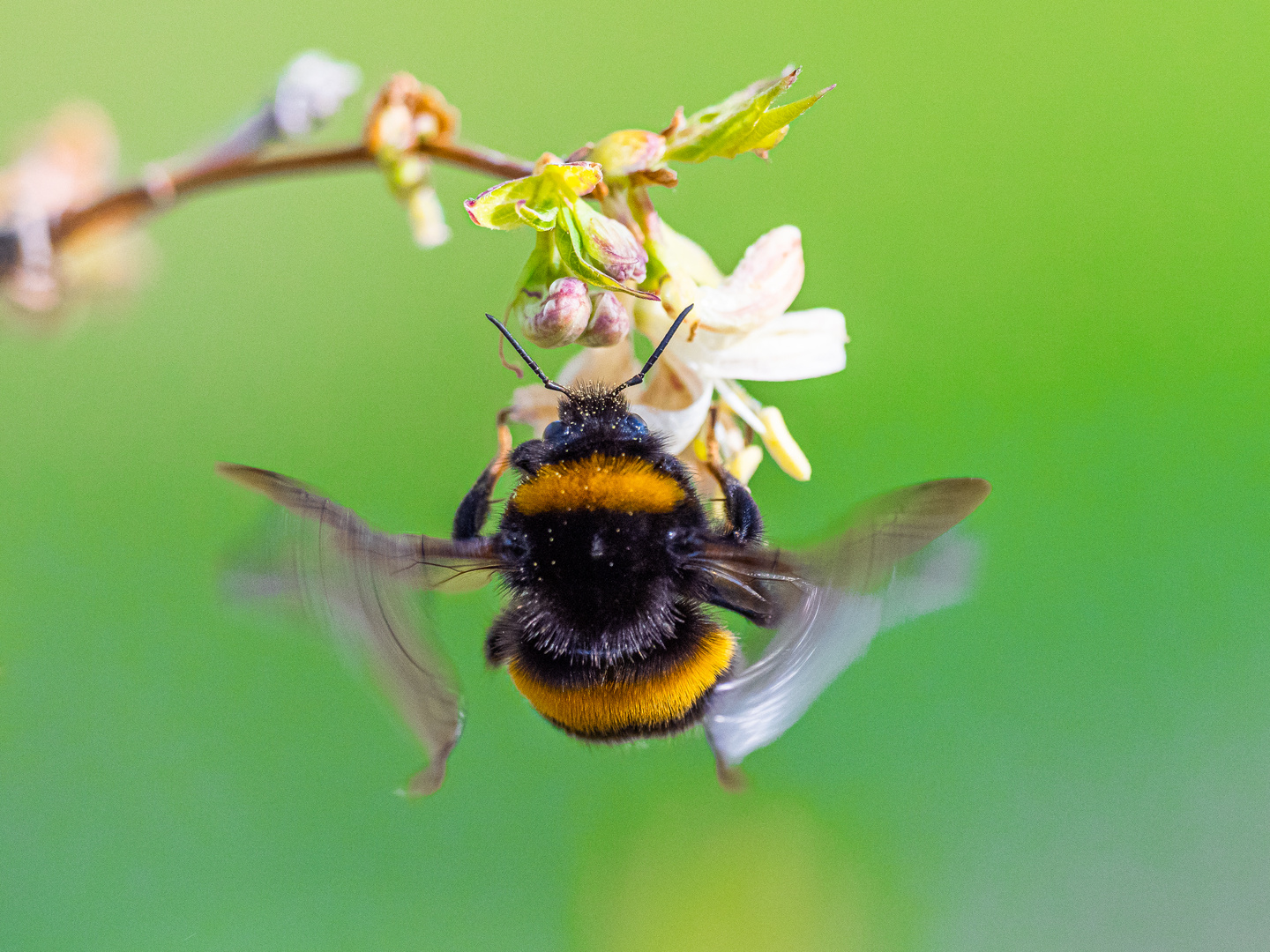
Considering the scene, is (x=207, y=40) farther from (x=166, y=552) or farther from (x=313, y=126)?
(x=313, y=126)

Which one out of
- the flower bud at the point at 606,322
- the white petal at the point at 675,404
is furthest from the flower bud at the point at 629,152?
the white petal at the point at 675,404

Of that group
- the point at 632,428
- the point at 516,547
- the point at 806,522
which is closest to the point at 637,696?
the point at 516,547

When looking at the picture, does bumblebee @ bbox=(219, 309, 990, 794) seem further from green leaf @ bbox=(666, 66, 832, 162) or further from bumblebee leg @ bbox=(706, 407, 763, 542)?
green leaf @ bbox=(666, 66, 832, 162)

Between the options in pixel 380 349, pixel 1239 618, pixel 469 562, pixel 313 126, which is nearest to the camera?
pixel 469 562

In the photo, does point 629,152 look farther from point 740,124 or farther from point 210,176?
point 210,176

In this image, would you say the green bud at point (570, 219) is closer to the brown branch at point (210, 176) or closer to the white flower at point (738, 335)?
the white flower at point (738, 335)

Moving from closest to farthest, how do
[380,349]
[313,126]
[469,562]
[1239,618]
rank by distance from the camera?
[469,562]
[313,126]
[1239,618]
[380,349]

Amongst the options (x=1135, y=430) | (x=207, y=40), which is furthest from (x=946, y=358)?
(x=207, y=40)
